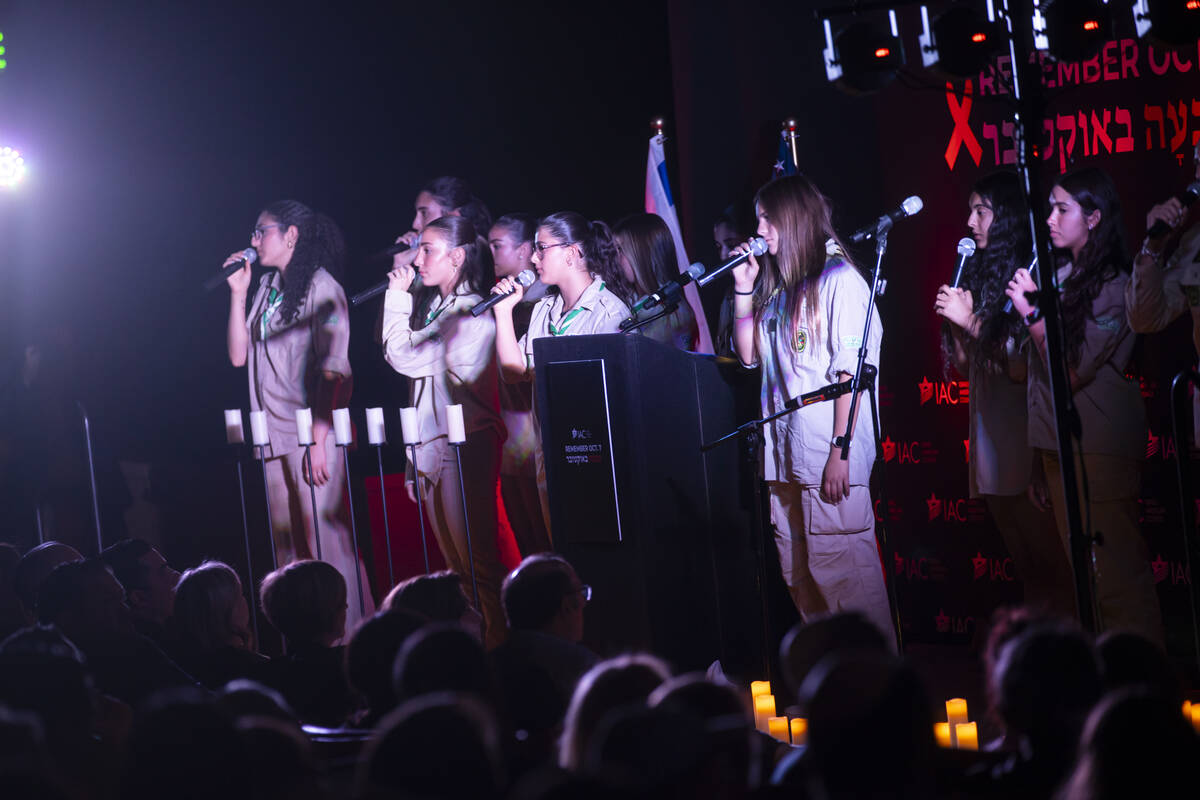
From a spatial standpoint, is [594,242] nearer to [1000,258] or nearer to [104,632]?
[1000,258]

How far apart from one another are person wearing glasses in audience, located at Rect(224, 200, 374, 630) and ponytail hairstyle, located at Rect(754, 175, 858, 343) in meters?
2.42

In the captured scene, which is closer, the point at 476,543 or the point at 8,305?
the point at 476,543

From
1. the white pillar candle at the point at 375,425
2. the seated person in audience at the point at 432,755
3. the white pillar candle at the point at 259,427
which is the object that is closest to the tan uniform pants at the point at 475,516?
the white pillar candle at the point at 375,425

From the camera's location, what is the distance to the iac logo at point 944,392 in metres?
5.47

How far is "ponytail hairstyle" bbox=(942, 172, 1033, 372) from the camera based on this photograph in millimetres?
4656

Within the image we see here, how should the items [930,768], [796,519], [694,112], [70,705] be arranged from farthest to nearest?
[694,112] → [796,519] → [70,705] → [930,768]

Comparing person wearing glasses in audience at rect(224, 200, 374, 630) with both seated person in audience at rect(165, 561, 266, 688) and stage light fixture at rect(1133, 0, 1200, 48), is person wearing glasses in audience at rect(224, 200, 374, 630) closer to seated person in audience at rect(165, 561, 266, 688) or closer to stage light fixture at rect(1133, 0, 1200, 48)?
seated person in audience at rect(165, 561, 266, 688)

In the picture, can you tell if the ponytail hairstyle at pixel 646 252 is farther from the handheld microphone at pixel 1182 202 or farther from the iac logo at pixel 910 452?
the handheld microphone at pixel 1182 202

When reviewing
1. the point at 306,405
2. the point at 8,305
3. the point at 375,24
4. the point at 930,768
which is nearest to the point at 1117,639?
the point at 930,768

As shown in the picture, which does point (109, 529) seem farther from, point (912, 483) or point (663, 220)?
point (912, 483)

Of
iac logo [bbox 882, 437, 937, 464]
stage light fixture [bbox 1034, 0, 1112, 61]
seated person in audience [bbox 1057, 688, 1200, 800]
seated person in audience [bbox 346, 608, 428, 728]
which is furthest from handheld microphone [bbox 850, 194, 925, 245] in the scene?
seated person in audience [bbox 1057, 688, 1200, 800]

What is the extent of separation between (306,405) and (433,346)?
0.86 meters

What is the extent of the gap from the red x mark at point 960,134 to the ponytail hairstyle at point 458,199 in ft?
7.54

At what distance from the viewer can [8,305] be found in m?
6.68
